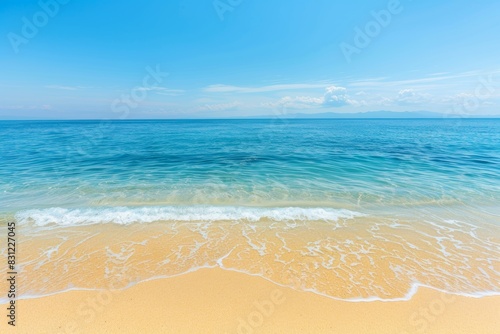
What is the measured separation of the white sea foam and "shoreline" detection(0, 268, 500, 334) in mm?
4236

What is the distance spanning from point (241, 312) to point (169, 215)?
637cm

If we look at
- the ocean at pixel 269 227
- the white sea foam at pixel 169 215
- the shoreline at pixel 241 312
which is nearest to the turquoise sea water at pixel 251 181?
the ocean at pixel 269 227

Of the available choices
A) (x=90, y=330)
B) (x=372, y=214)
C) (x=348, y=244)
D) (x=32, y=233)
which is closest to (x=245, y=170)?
(x=372, y=214)

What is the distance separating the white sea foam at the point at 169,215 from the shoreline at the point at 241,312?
4.24m

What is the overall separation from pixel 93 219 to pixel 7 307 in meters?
4.83

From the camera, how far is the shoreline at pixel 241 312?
4797 millimetres

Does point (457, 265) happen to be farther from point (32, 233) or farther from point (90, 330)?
point (32, 233)

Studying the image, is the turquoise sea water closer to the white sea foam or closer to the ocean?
the ocean

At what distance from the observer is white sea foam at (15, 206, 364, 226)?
982 cm

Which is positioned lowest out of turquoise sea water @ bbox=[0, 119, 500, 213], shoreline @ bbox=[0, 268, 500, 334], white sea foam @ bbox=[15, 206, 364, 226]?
turquoise sea water @ bbox=[0, 119, 500, 213]

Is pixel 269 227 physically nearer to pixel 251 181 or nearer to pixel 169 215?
pixel 169 215

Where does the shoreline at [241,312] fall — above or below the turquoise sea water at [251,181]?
above

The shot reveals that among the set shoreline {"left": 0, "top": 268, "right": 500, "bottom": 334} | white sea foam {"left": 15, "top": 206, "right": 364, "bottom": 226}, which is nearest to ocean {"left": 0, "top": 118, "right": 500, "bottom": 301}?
white sea foam {"left": 15, "top": 206, "right": 364, "bottom": 226}

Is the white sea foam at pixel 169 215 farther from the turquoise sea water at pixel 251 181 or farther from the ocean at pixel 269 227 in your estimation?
the turquoise sea water at pixel 251 181
